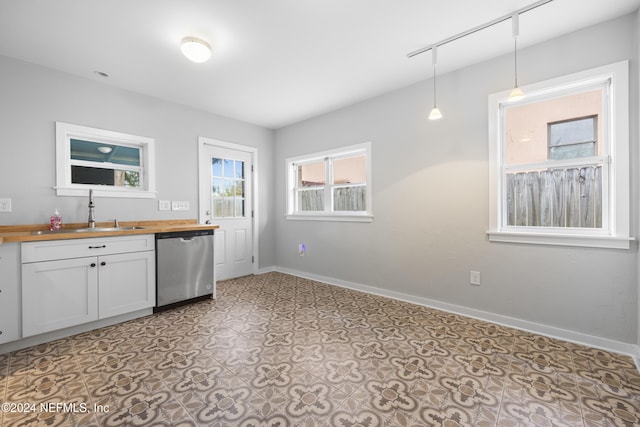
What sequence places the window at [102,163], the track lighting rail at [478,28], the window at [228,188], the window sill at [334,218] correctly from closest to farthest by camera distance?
the track lighting rail at [478,28]
the window at [102,163]
the window sill at [334,218]
the window at [228,188]

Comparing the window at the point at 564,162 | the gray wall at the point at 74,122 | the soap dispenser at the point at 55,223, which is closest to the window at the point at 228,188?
the gray wall at the point at 74,122

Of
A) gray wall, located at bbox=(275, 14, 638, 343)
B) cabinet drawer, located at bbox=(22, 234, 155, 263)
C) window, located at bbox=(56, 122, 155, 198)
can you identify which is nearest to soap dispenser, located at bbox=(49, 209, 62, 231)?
window, located at bbox=(56, 122, 155, 198)

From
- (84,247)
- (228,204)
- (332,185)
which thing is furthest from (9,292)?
(332,185)

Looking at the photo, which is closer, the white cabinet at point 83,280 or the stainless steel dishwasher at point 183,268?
the white cabinet at point 83,280

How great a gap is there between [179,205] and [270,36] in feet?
8.18

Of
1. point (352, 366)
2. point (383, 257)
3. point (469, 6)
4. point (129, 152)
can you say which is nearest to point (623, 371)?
point (352, 366)

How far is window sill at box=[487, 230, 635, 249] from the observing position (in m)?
2.11

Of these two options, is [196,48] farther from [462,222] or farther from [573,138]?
[573,138]

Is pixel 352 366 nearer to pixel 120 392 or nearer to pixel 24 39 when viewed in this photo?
pixel 120 392

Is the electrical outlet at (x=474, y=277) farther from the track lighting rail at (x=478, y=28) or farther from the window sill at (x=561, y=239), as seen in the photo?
the track lighting rail at (x=478, y=28)

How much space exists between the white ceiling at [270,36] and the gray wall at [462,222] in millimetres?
219

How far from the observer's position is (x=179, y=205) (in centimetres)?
376

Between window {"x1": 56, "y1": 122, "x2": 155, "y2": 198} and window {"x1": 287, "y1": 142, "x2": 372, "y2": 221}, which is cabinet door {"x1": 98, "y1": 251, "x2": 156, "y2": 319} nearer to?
window {"x1": 56, "y1": 122, "x2": 155, "y2": 198}

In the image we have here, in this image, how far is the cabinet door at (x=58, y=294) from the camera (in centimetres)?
221
